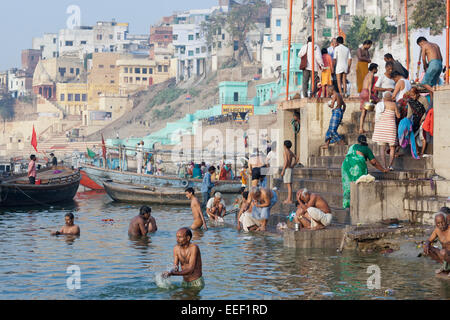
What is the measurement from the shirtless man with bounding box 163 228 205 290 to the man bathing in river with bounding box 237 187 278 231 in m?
5.06

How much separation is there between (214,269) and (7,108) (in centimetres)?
11042

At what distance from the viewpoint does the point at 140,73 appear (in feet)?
340

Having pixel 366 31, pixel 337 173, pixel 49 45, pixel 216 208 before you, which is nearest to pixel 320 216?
pixel 337 173

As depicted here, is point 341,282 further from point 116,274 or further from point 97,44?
point 97,44

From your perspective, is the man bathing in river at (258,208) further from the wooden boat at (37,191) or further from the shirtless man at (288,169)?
the wooden boat at (37,191)

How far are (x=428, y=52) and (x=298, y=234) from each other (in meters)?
4.81

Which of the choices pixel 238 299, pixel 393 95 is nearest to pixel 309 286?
pixel 238 299

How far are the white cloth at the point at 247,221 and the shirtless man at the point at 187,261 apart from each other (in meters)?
5.37

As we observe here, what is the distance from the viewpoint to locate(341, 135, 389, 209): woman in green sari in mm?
12273

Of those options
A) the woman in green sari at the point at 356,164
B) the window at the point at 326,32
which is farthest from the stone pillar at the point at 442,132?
the window at the point at 326,32

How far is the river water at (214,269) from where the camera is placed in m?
9.12

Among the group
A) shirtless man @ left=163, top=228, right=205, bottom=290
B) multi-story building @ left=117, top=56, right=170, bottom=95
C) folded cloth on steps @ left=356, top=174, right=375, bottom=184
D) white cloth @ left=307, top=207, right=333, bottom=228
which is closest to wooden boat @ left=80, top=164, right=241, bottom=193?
white cloth @ left=307, top=207, right=333, bottom=228

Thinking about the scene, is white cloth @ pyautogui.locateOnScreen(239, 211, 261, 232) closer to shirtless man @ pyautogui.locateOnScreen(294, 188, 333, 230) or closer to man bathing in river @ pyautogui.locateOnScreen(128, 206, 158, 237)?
man bathing in river @ pyautogui.locateOnScreen(128, 206, 158, 237)

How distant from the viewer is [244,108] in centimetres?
6438
